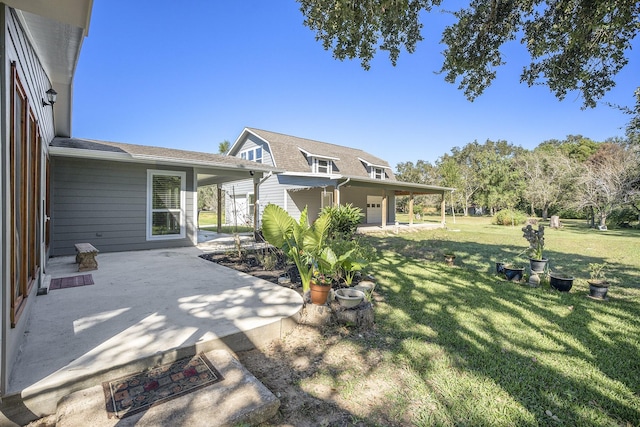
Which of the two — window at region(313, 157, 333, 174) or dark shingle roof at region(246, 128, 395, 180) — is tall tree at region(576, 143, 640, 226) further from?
window at region(313, 157, 333, 174)

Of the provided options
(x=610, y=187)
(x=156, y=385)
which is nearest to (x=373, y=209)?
(x=610, y=187)

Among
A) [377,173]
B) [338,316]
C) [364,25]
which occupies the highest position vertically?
[364,25]

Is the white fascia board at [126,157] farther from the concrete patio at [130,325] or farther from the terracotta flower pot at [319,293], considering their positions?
the terracotta flower pot at [319,293]

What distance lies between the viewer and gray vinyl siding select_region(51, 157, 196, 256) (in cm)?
707

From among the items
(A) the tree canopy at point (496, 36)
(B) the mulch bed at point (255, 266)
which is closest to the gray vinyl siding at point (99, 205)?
(B) the mulch bed at point (255, 266)

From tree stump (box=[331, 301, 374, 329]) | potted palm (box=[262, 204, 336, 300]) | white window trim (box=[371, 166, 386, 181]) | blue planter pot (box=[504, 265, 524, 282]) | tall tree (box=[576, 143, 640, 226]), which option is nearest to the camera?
tree stump (box=[331, 301, 374, 329])

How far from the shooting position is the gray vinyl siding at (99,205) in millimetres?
7070

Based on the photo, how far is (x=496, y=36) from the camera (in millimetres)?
5379

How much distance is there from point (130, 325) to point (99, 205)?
19.6ft

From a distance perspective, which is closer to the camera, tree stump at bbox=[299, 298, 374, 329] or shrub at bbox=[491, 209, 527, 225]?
tree stump at bbox=[299, 298, 374, 329]

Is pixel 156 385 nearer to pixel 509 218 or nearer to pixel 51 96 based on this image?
pixel 51 96

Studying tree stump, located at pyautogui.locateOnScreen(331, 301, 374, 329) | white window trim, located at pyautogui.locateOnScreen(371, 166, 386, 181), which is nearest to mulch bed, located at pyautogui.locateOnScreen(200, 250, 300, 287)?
tree stump, located at pyautogui.locateOnScreen(331, 301, 374, 329)

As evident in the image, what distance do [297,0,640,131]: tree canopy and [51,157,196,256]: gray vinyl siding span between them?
248 inches

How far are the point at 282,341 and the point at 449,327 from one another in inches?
82.7
